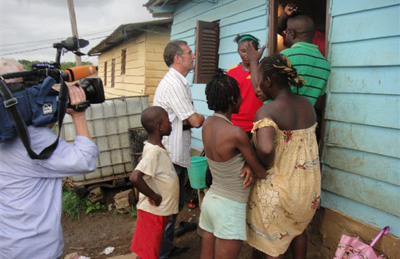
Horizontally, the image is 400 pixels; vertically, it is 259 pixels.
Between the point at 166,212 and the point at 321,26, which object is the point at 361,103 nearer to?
the point at 166,212

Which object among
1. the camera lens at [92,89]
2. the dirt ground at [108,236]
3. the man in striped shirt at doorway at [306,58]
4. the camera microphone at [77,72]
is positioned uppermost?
the man in striped shirt at doorway at [306,58]

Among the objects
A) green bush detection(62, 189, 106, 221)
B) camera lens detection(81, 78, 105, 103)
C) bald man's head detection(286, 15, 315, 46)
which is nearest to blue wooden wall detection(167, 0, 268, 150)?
bald man's head detection(286, 15, 315, 46)

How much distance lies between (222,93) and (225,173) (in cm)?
55

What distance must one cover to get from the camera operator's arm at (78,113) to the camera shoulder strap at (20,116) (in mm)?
82

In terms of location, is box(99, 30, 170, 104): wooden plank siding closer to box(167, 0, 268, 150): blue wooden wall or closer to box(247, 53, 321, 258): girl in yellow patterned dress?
box(167, 0, 268, 150): blue wooden wall

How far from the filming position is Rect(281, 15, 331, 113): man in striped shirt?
2.40 meters

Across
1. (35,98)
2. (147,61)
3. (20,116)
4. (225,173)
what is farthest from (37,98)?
(147,61)

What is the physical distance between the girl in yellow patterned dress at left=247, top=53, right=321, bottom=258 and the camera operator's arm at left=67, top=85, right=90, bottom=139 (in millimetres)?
1053

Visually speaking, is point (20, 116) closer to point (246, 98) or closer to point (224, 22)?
point (246, 98)

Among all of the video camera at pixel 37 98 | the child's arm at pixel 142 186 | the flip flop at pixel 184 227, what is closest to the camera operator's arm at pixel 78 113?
the video camera at pixel 37 98

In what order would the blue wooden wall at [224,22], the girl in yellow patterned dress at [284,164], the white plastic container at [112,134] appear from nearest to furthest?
the girl in yellow patterned dress at [284,164] < the blue wooden wall at [224,22] < the white plastic container at [112,134]

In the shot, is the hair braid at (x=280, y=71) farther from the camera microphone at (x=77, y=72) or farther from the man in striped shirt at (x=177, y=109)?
the camera microphone at (x=77, y=72)

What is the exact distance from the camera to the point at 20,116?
1.38m

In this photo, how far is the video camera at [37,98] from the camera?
4.47 ft
